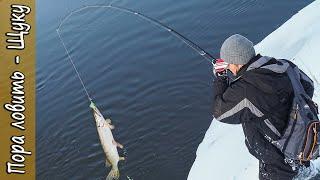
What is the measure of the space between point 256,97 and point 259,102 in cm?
6

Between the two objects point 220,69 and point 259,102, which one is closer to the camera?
point 259,102

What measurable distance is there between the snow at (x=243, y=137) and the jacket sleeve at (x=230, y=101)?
184 centimetres

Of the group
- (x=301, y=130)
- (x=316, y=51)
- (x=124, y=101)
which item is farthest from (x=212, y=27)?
(x=301, y=130)

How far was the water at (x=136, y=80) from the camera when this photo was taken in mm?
11375

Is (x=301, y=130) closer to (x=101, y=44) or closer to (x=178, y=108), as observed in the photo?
(x=178, y=108)

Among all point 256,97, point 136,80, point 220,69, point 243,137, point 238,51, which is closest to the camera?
point 256,97

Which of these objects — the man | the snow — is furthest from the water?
the man

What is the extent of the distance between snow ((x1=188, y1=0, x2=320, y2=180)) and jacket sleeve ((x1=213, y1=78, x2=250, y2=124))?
6.03ft

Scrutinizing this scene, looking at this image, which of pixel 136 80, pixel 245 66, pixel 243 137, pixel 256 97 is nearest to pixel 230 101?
pixel 256 97

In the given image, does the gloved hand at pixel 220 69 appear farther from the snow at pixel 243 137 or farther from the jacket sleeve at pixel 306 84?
the snow at pixel 243 137

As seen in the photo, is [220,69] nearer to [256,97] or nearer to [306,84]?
[256,97]

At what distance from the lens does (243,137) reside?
7.92m

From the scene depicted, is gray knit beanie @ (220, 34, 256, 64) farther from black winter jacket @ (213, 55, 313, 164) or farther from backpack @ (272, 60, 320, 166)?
backpack @ (272, 60, 320, 166)

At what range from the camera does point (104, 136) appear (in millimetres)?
8695
